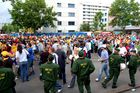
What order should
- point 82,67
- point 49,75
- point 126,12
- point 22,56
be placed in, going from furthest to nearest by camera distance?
point 126,12 → point 22,56 → point 82,67 → point 49,75

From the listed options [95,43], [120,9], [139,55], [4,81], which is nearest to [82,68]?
[4,81]

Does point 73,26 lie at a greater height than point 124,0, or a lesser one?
lesser

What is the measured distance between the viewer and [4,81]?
778 centimetres

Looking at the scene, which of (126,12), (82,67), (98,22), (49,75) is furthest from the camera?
(98,22)

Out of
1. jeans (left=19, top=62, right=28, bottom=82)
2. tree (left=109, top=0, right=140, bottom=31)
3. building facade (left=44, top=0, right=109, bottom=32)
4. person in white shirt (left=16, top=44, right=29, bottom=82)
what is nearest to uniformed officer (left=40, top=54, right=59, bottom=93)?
person in white shirt (left=16, top=44, right=29, bottom=82)

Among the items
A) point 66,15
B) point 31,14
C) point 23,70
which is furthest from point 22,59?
point 66,15

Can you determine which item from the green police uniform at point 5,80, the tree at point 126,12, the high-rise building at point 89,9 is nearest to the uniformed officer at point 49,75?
the green police uniform at point 5,80

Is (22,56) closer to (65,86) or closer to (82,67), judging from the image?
(65,86)

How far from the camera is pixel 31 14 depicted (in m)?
57.8

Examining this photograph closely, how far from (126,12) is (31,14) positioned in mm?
25604

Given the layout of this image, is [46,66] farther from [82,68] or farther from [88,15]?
[88,15]

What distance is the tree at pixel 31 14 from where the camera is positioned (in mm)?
57844

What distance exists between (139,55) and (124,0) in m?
61.8

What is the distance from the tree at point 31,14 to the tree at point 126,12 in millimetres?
20027
